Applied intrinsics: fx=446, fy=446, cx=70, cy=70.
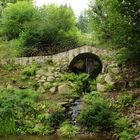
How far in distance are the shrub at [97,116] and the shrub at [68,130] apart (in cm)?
60

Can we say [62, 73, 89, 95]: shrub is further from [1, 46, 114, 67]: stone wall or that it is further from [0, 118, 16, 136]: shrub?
[0, 118, 16, 136]: shrub

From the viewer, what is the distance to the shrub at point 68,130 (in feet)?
65.3

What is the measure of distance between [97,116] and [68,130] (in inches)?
58.9

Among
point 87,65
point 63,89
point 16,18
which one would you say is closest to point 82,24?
point 16,18

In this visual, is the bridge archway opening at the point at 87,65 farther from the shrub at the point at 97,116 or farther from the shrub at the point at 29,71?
the shrub at the point at 97,116

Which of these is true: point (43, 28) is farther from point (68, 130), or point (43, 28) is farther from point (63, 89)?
point (68, 130)

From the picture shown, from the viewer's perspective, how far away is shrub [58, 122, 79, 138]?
19.9 m

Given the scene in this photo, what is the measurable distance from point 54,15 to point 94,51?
518cm

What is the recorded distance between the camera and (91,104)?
21.9m

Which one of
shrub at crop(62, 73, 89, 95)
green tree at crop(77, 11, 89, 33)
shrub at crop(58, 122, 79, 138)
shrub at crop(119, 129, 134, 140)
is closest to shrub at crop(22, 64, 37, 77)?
shrub at crop(62, 73, 89, 95)

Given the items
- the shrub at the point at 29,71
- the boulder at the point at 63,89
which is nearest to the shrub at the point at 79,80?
the boulder at the point at 63,89

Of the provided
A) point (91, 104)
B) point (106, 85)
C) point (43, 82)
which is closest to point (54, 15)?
point (43, 82)

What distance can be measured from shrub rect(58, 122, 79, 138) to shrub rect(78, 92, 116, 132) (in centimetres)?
60

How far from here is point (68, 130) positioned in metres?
20.1
